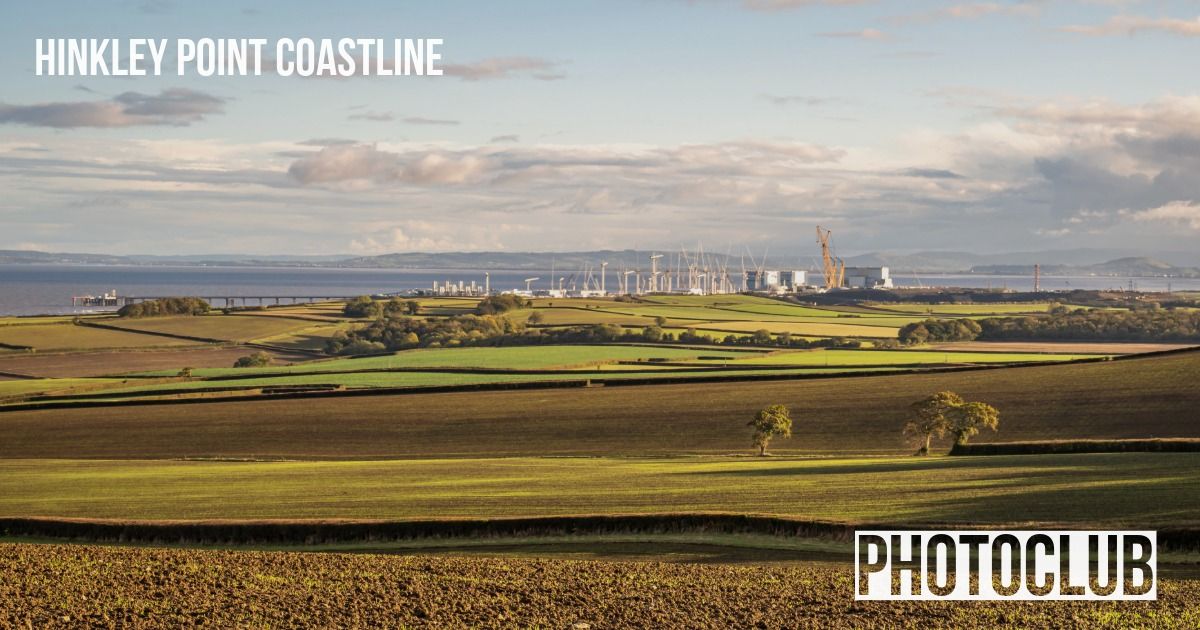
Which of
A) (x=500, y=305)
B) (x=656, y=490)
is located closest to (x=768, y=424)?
(x=656, y=490)

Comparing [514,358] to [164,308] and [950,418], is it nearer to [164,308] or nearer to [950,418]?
[950,418]

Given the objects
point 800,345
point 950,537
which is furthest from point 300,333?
point 950,537

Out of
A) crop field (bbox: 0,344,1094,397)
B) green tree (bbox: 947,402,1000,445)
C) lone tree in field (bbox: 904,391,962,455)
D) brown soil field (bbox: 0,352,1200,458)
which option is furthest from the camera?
crop field (bbox: 0,344,1094,397)

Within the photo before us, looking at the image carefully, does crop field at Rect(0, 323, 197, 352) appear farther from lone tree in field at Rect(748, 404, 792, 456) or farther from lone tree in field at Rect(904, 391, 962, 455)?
lone tree in field at Rect(904, 391, 962, 455)

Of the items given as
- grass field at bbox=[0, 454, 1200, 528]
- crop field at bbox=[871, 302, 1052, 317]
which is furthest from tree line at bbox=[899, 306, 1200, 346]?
grass field at bbox=[0, 454, 1200, 528]

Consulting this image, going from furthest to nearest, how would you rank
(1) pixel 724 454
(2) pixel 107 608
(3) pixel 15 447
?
(3) pixel 15 447 → (1) pixel 724 454 → (2) pixel 107 608

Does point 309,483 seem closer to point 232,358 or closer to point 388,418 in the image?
point 388,418

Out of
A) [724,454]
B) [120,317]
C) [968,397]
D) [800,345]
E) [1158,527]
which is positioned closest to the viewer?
[1158,527]
